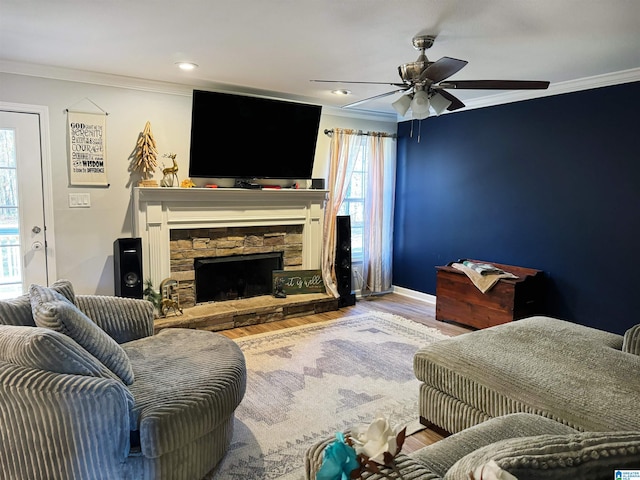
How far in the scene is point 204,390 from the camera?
2.05 meters

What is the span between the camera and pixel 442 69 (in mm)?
2422

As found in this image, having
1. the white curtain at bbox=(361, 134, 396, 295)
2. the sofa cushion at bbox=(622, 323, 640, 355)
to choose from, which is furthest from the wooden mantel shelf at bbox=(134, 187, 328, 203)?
the sofa cushion at bbox=(622, 323, 640, 355)

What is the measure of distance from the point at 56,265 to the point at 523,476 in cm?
406

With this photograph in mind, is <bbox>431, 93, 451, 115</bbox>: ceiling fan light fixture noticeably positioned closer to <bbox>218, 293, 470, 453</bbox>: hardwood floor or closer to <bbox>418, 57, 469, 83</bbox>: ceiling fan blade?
<bbox>418, 57, 469, 83</bbox>: ceiling fan blade

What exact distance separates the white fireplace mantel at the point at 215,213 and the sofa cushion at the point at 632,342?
11.0 feet

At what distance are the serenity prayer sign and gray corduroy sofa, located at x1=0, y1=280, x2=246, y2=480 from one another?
2015 mm

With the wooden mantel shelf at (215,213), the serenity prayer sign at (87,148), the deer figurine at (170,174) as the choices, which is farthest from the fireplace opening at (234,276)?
the serenity prayer sign at (87,148)

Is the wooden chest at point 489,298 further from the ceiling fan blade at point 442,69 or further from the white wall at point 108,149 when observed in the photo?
the white wall at point 108,149

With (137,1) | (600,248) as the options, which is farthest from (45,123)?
(600,248)

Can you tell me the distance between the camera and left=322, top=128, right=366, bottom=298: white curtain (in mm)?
5293

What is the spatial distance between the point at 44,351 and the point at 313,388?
186 centimetres

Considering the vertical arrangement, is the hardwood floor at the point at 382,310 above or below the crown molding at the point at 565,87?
below

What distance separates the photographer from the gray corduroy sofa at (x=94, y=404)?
1.69 m

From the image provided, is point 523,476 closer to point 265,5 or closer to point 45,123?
point 265,5
